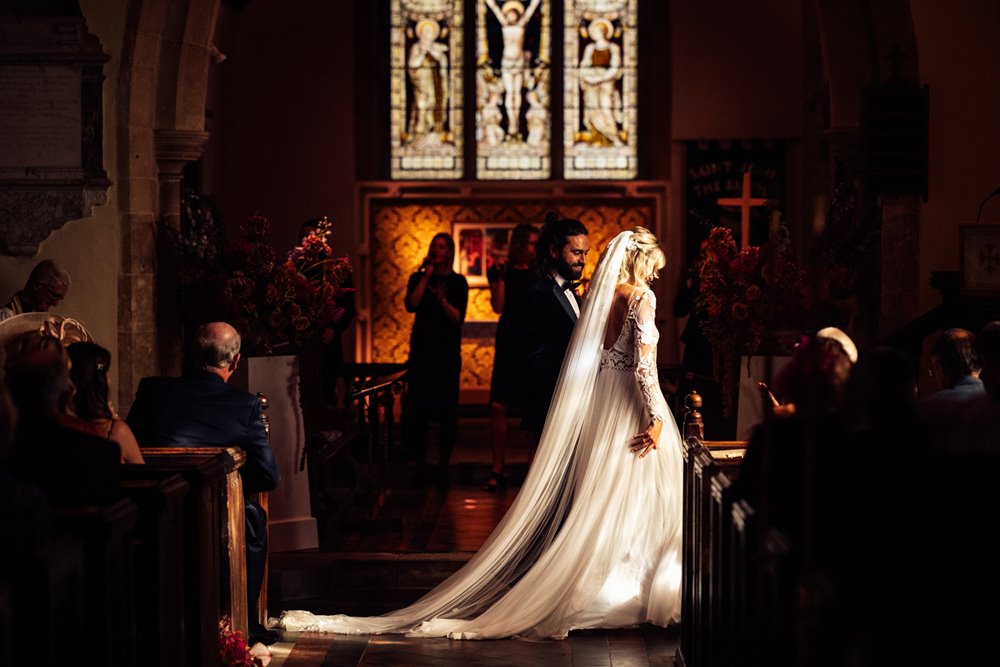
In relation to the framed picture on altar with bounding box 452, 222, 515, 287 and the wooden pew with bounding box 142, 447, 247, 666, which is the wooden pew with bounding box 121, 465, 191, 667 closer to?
the wooden pew with bounding box 142, 447, 247, 666

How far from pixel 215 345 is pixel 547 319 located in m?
2.31

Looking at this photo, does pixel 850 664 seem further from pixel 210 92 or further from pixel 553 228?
pixel 210 92

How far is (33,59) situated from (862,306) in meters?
4.66

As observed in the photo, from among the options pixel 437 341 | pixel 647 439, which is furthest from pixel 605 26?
pixel 647 439

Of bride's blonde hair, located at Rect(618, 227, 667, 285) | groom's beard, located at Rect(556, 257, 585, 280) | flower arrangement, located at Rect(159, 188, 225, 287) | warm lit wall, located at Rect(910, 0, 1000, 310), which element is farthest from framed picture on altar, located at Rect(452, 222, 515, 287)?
bride's blonde hair, located at Rect(618, 227, 667, 285)

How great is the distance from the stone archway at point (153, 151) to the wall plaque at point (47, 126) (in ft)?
0.61

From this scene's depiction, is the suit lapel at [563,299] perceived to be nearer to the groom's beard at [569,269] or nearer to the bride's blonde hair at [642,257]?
the groom's beard at [569,269]

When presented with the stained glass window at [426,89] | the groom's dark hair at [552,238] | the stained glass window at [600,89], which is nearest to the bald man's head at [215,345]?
the groom's dark hair at [552,238]

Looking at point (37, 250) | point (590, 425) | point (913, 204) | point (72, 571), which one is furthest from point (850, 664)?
point (37, 250)

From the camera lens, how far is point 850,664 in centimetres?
245

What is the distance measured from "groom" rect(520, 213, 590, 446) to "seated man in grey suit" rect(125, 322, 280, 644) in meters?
2.03

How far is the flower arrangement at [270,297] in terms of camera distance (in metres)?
7.04

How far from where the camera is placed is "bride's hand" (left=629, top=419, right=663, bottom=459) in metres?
5.91

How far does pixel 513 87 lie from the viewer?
41.3 feet
